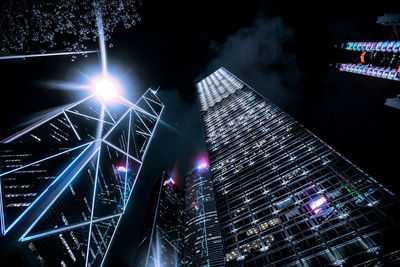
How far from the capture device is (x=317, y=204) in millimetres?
27406

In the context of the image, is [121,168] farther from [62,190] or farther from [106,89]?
[62,190]

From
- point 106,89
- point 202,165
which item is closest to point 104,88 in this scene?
point 106,89

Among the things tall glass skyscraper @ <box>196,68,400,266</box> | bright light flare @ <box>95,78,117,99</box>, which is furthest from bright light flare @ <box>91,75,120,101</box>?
tall glass skyscraper @ <box>196,68,400,266</box>

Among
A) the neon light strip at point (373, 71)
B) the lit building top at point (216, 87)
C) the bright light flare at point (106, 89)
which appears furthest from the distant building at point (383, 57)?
the bright light flare at point (106, 89)

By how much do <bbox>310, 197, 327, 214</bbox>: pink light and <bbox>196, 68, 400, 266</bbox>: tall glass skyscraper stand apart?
13 cm

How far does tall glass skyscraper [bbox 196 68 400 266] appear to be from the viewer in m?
21.5

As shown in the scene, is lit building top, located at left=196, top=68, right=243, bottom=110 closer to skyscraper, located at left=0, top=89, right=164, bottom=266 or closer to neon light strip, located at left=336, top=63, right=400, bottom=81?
neon light strip, located at left=336, top=63, right=400, bottom=81

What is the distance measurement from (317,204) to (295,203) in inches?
117

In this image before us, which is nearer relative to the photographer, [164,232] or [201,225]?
[201,225]

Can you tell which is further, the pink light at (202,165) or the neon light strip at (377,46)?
the pink light at (202,165)

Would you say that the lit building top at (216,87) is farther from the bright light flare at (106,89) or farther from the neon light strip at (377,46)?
the bright light flare at (106,89)

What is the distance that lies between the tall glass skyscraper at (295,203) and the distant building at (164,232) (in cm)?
3121

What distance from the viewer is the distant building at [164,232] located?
57.2 meters

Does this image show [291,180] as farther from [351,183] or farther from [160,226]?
[160,226]
